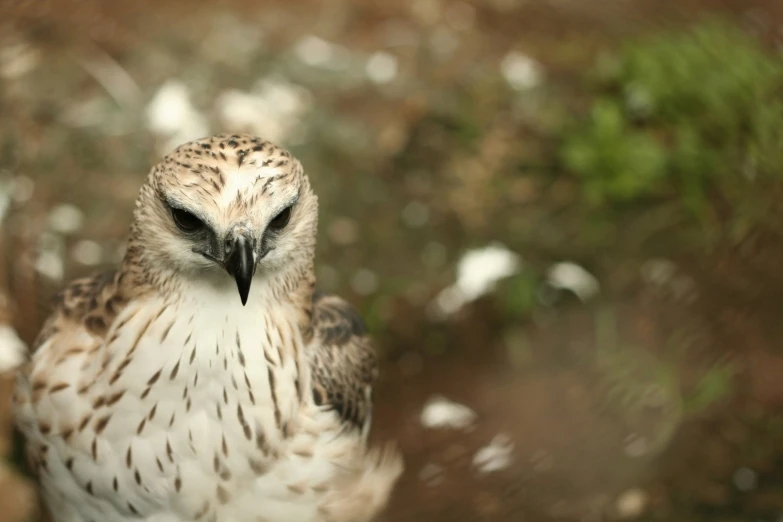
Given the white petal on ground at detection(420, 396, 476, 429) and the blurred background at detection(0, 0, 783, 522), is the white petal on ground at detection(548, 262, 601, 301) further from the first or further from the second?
the white petal on ground at detection(420, 396, 476, 429)

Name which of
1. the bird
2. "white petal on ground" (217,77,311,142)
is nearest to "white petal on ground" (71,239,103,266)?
"white petal on ground" (217,77,311,142)

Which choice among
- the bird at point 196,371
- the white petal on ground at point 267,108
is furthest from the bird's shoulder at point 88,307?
the white petal on ground at point 267,108

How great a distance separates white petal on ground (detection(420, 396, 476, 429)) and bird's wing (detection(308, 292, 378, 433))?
561 mm

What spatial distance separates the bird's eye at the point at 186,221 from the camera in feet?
6.89

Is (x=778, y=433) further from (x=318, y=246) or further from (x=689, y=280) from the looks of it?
(x=318, y=246)

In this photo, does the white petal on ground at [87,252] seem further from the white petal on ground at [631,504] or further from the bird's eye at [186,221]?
the white petal on ground at [631,504]

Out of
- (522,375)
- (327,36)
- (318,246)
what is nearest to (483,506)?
(522,375)

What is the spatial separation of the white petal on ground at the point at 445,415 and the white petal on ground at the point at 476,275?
17.9 inches

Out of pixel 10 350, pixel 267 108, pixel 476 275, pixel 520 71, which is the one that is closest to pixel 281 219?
pixel 10 350

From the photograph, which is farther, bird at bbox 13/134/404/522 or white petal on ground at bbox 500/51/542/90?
white petal on ground at bbox 500/51/542/90

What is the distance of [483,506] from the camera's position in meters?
2.94

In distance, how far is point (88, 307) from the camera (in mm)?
2479

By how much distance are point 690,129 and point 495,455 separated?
2094mm

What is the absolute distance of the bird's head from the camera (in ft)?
6.74
